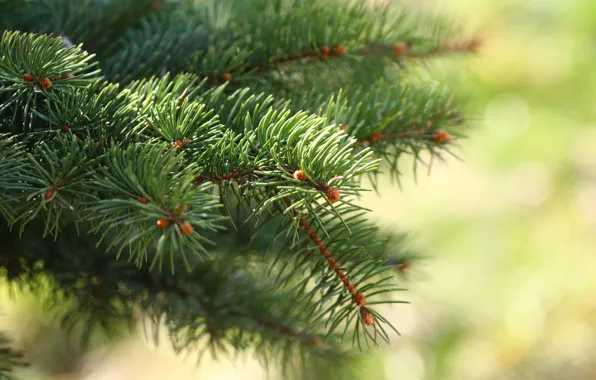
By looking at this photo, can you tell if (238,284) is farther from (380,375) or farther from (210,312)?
(380,375)

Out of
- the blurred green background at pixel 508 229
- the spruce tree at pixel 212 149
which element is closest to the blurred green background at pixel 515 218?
the blurred green background at pixel 508 229

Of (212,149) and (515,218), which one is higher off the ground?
(515,218)

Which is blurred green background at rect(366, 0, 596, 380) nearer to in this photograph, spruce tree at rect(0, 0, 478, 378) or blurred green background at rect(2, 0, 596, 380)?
blurred green background at rect(2, 0, 596, 380)

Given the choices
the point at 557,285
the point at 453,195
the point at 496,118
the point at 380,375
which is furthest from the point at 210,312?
the point at 496,118

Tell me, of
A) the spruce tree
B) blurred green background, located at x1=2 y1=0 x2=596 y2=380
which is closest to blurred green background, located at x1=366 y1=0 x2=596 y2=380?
blurred green background, located at x1=2 y1=0 x2=596 y2=380

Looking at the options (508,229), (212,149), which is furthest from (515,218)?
(212,149)

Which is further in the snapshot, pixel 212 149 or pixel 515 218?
pixel 515 218

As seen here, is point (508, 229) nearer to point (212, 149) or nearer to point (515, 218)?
point (515, 218)
